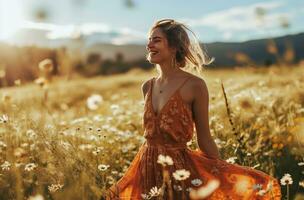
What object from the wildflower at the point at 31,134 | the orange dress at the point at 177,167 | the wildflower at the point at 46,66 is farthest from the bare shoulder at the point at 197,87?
the wildflower at the point at 31,134

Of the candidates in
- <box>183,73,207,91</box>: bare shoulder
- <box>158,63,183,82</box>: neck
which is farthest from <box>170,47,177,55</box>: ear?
<box>183,73,207,91</box>: bare shoulder

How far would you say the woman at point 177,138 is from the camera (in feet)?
13.9

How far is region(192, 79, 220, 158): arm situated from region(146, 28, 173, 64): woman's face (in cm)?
34

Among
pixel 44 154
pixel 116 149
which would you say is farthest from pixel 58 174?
pixel 116 149

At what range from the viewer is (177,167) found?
14.2ft

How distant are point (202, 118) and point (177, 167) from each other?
1.35ft

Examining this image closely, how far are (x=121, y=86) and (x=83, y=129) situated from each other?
17577 millimetres

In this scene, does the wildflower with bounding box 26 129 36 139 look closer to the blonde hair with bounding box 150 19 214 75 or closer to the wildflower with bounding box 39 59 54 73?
the wildflower with bounding box 39 59 54 73

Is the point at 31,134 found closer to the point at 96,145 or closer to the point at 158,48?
the point at 96,145

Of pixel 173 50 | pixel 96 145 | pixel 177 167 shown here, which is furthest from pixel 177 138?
pixel 96 145

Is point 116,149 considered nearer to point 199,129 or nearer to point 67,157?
point 199,129

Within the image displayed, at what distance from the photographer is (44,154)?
13.1ft

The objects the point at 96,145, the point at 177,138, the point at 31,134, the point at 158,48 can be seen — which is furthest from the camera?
the point at 96,145

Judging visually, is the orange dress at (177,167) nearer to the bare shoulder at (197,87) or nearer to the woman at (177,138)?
the woman at (177,138)
